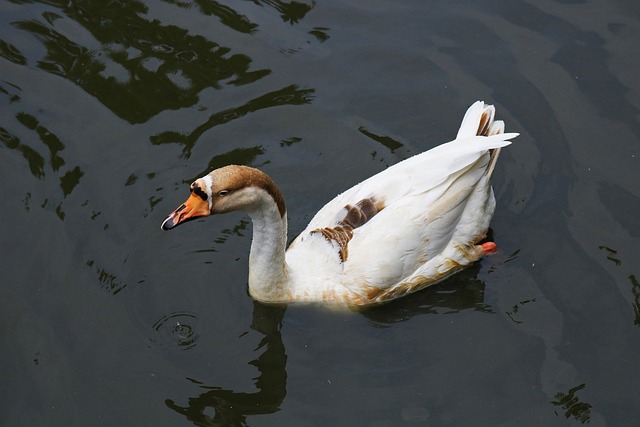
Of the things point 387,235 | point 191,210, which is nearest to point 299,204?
point 387,235

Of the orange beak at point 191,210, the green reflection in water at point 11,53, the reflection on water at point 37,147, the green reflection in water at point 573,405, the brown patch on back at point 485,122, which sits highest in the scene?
the brown patch on back at point 485,122

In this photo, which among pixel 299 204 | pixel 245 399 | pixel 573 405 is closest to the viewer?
pixel 573 405

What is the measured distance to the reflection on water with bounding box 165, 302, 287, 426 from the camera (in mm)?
6891

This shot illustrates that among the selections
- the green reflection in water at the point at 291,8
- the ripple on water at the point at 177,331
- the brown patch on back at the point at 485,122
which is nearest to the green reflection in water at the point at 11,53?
the green reflection in water at the point at 291,8

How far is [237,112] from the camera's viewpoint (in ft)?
30.8

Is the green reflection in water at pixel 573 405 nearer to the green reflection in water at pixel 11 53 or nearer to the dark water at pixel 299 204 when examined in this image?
the dark water at pixel 299 204

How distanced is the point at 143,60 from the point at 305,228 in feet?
10.3

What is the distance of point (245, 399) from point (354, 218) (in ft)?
5.91

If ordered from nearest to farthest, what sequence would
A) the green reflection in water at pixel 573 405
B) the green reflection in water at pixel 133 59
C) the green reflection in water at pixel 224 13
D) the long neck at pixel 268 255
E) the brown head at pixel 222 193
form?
1. the brown head at pixel 222 193
2. the green reflection in water at pixel 573 405
3. the long neck at pixel 268 255
4. the green reflection in water at pixel 133 59
5. the green reflection in water at pixel 224 13

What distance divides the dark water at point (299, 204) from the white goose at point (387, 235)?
1.01ft

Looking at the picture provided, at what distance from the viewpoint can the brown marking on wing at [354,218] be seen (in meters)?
7.52

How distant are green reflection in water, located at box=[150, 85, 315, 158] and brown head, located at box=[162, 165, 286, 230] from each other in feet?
8.03

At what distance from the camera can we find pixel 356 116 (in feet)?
30.9

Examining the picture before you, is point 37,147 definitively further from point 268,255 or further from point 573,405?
point 573,405
